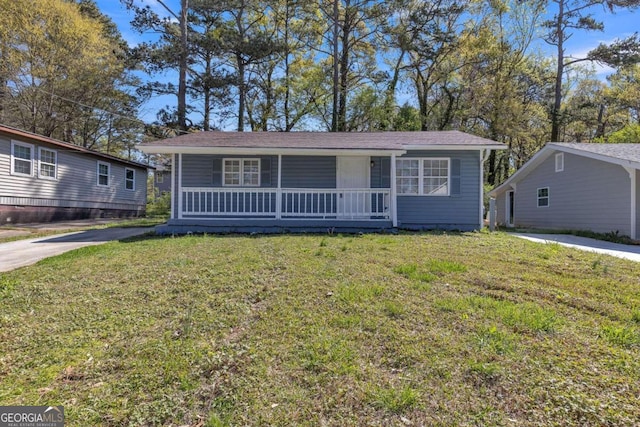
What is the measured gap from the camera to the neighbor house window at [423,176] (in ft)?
33.9

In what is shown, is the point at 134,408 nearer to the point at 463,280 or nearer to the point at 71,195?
the point at 463,280

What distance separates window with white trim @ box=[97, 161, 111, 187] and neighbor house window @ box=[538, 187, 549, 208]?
19826 millimetres

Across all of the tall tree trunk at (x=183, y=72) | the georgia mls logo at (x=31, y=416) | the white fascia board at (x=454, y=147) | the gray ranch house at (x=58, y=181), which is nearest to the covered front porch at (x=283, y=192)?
the white fascia board at (x=454, y=147)

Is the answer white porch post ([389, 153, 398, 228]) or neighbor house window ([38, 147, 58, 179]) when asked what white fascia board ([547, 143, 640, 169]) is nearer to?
white porch post ([389, 153, 398, 228])

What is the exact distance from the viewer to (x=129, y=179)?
18500mm

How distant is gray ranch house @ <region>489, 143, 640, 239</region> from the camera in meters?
10.0

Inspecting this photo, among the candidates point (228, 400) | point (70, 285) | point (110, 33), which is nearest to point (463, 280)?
point (228, 400)

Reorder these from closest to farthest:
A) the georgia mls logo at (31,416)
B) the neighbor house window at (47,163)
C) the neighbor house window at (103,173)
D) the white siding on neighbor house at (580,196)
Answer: the georgia mls logo at (31,416) < the white siding on neighbor house at (580,196) < the neighbor house window at (47,163) < the neighbor house window at (103,173)

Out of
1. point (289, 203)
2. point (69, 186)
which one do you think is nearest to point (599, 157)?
point (289, 203)

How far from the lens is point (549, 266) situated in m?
5.30

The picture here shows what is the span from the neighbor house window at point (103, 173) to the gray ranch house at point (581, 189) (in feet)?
63.8

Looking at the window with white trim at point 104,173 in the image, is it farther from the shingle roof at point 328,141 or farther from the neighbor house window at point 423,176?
the neighbor house window at point 423,176

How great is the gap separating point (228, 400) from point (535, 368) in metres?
2.15

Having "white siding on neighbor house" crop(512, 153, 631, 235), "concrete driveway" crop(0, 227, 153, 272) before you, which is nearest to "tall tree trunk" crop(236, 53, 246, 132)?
"concrete driveway" crop(0, 227, 153, 272)
